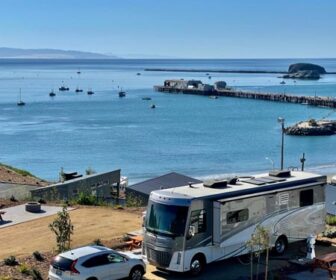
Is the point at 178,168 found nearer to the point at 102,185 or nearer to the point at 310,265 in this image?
the point at 102,185

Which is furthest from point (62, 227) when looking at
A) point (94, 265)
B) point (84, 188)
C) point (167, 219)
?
point (84, 188)

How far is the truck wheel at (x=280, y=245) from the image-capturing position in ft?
59.4

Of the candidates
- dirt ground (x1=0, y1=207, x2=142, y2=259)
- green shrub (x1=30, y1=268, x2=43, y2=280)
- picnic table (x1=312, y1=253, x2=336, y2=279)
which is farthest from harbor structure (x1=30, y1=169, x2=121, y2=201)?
picnic table (x1=312, y1=253, x2=336, y2=279)

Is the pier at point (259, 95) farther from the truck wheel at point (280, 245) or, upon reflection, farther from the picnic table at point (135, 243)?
the picnic table at point (135, 243)

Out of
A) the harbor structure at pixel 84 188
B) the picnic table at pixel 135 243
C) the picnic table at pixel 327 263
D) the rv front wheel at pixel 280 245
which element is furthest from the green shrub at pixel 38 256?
the harbor structure at pixel 84 188

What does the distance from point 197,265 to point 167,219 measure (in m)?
1.49

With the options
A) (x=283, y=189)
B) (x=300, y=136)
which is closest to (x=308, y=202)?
(x=283, y=189)

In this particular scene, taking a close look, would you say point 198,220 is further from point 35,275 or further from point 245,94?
point 245,94

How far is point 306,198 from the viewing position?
1872 centimetres

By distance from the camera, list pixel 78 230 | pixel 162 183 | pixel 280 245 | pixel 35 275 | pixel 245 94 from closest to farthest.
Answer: pixel 35 275
pixel 280 245
pixel 78 230
pixel 162 183
pixel 245 94

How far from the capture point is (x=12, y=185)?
1297 inches

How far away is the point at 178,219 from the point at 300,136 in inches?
2879

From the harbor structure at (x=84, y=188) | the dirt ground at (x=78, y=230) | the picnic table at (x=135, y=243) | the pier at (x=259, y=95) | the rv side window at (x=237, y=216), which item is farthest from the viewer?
the pier at (x=259, y=95)

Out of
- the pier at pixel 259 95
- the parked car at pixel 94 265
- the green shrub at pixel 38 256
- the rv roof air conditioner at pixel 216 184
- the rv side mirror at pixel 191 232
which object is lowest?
the pier at pixel 259 95
